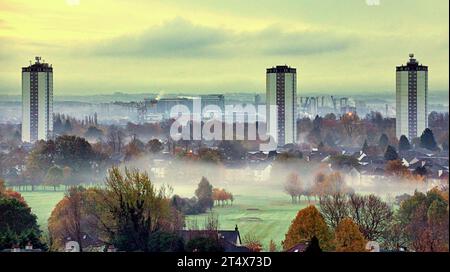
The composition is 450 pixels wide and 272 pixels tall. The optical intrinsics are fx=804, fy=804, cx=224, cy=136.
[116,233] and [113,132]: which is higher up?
[113,132]

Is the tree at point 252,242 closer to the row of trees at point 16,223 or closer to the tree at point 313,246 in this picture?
the tree at point 313,246

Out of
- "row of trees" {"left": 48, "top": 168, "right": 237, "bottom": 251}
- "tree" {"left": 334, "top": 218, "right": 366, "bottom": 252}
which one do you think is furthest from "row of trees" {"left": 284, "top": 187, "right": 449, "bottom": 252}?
"row of trees" {"left": 48, "top": 168, "right": 237, "bottom": 251}

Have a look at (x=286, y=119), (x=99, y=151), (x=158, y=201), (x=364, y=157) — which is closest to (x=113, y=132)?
(x=99, y=151)

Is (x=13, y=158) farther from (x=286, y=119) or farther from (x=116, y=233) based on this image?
(x=286, y=119)

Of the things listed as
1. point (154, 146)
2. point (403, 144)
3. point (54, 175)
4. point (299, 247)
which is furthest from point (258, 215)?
point (54, 175)

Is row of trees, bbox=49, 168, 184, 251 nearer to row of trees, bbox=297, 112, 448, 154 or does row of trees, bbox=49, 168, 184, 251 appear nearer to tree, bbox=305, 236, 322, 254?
tree, bbox=305, 236, 322, 254

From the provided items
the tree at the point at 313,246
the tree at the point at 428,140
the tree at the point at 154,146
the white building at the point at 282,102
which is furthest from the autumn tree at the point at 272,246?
the tree at the point at 428,140
